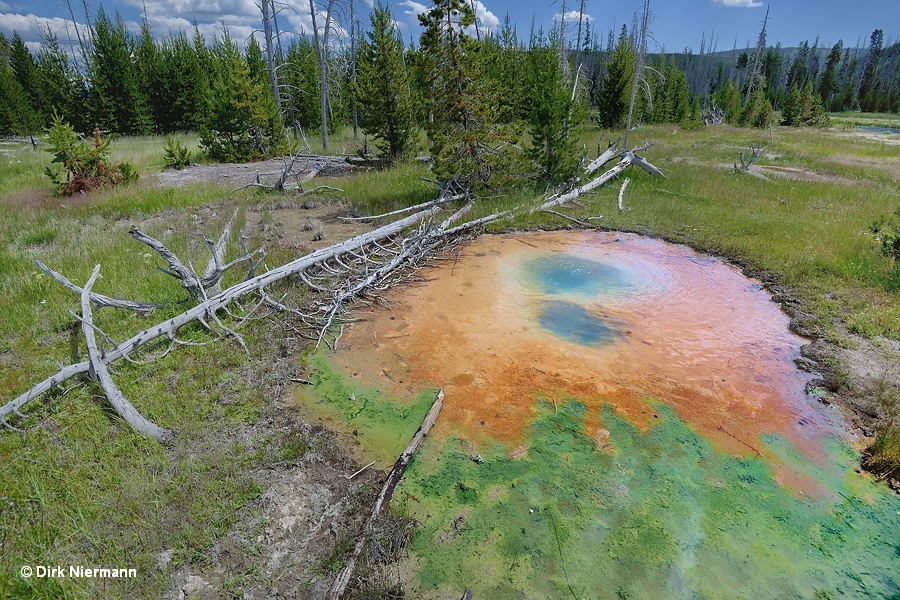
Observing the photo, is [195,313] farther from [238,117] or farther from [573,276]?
[238,117]

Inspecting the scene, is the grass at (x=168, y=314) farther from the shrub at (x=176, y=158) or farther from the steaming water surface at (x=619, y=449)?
the shrub at (x=176, y=158)

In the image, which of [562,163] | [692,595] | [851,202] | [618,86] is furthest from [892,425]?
[618,86]

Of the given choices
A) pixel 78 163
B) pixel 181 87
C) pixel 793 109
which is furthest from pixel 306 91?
pixel 793 109

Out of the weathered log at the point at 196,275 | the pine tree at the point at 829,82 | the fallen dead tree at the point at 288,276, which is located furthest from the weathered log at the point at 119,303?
the pine tree at the point at 829,82

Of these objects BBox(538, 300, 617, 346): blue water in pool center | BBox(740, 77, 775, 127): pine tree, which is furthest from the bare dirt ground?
BBox(740, 77, 775, 127): pine tree

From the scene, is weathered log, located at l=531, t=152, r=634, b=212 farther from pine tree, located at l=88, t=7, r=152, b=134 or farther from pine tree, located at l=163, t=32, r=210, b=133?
pine tree, located at l=88, t=7, r=152, b=134

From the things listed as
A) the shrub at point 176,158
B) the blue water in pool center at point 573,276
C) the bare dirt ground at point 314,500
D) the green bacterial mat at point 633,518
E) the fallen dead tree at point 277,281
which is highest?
the shrub at point 176,158
